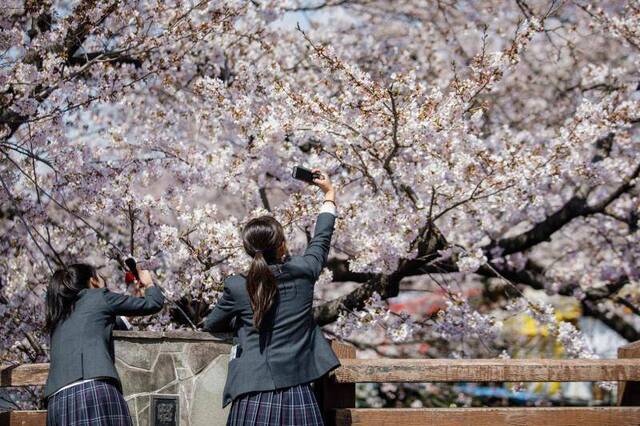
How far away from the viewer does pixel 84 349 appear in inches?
146

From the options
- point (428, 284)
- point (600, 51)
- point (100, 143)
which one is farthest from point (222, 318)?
point (428, 284)

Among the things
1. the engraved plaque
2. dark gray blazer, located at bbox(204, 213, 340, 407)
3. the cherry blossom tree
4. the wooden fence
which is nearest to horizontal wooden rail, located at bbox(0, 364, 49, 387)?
the wooden fence

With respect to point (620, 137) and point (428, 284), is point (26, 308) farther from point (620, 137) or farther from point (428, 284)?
A: point (428, 284)

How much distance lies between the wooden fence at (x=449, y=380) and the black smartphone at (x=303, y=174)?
0.87m

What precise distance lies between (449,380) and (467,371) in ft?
0.33

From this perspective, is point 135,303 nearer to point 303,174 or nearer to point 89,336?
point 89,336

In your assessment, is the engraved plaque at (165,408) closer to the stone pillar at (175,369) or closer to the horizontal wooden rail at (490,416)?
the stone pillar at (175,369)

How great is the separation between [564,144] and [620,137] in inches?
84.8

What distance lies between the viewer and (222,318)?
3.65 meters

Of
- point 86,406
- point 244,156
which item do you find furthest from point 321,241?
point 244,156

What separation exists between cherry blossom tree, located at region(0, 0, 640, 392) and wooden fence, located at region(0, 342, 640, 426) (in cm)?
182

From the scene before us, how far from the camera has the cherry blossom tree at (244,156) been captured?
572cm

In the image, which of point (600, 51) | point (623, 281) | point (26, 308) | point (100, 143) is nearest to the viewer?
point (26, 308)

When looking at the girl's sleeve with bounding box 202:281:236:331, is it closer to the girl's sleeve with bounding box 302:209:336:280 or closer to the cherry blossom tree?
the girl's sleeve with bounding box 302:209:336:280
